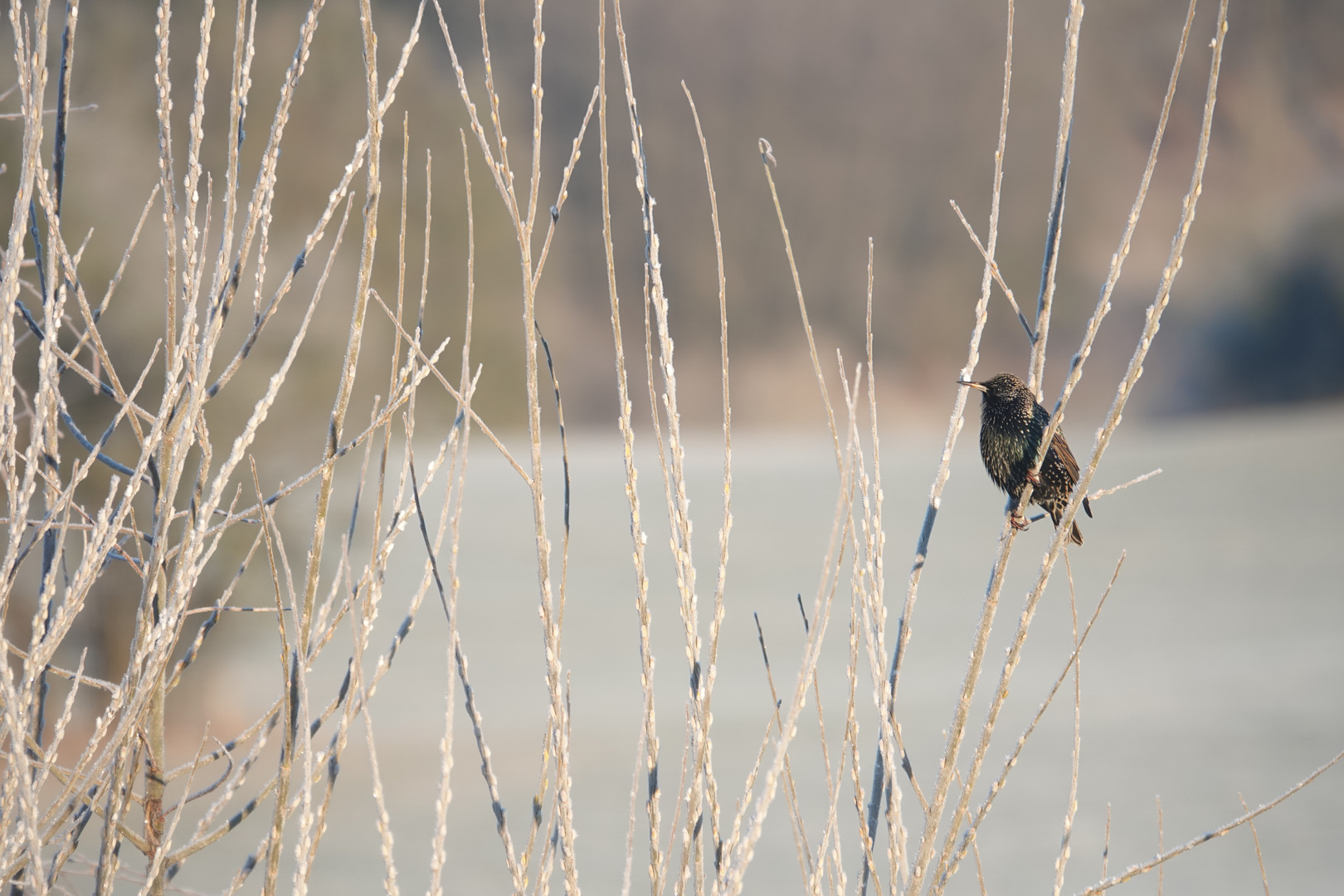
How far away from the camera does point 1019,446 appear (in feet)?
1.92

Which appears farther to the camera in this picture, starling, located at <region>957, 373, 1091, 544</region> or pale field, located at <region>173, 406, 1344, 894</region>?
pale field, located at <region>173, 406, 1344, 894</region>

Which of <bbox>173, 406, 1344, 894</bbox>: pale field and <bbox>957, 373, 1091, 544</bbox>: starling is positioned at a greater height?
<bbox>957, 373, 1091, 544</bbox>: starling

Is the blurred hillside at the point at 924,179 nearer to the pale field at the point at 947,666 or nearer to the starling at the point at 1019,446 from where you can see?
the pale field at the point at 947,666

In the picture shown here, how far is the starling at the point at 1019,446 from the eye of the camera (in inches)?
22.5

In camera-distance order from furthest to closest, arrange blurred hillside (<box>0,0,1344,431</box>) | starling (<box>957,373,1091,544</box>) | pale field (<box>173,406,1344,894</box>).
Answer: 1. blurred hillside (<box>0,0,1344,431</box>)
2. pale field (<box>173,406,1344,894</box>)
3. starling (<box>957,373,1091,544</box>)

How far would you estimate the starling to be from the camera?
57cm

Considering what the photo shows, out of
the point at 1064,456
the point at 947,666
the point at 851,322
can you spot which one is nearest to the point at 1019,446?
the point at 1064,456

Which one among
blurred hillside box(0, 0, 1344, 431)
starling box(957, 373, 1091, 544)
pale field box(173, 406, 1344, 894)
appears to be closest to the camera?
starling box(957, 373, 1091, 544)

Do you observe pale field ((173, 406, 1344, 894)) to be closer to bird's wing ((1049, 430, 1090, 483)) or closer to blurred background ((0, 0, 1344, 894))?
blurred background ((0, 0, 1344, 894))

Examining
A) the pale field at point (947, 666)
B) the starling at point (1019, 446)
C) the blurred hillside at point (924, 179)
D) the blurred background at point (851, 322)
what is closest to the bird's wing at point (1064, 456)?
the starling at point (1019, 446)

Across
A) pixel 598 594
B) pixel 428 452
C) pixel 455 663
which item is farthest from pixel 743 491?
pixel 455 663

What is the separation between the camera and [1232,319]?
26.9 ft

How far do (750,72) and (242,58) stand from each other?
7.64 meters

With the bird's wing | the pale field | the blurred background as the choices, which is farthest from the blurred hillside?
the bird's wing
